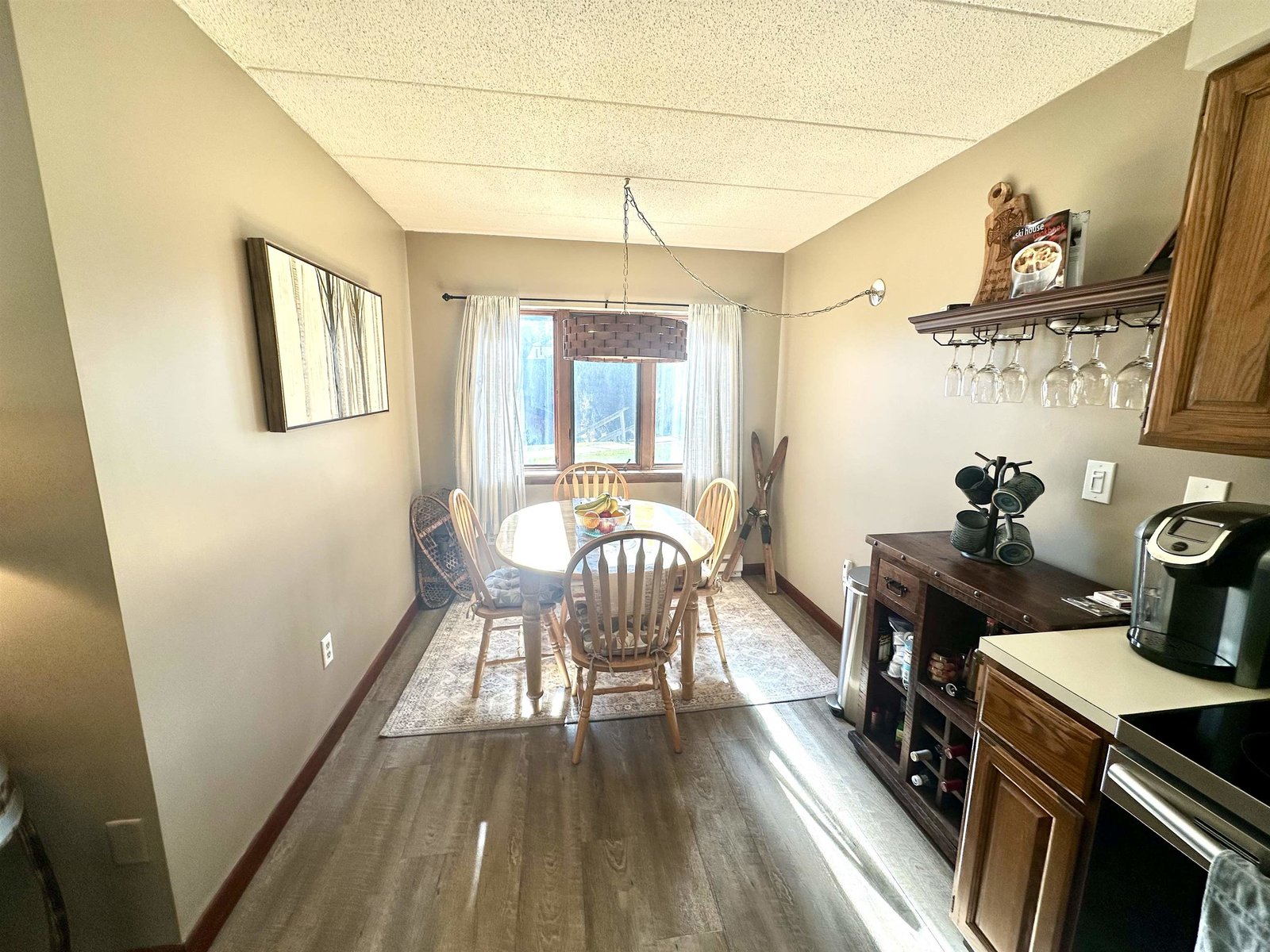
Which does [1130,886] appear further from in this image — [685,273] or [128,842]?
[685,273]

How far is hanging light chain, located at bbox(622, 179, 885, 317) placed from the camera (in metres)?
2.45

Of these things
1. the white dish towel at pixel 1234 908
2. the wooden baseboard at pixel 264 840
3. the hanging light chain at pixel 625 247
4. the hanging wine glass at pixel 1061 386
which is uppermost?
the hanging light chain at pixel 625 247

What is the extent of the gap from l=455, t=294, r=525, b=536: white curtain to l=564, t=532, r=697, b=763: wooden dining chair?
1515 mm

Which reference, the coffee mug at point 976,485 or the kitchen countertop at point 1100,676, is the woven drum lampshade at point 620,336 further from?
the kitchen countertop at point 1100,676

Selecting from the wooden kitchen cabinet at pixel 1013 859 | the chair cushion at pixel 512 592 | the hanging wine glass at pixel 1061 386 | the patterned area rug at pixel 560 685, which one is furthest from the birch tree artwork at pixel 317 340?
the hanging wine glass at pixel 1061 386

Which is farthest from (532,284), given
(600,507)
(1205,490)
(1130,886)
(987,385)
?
(1130,886)

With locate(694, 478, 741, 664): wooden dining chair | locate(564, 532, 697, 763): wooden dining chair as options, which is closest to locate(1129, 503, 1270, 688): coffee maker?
locate(564, 532, 697, 763): wooden dining chair

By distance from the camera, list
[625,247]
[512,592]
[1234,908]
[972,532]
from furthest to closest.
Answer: [625,247] → [512,592] → [972,532] → [1234,908]

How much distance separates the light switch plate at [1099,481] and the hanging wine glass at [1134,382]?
217mm

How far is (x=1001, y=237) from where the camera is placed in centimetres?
161

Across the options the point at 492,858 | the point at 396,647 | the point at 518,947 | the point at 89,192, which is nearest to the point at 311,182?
the point at 89,192

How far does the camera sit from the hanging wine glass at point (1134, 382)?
1209mm

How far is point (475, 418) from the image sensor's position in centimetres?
326

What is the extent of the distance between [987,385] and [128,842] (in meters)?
2.66
